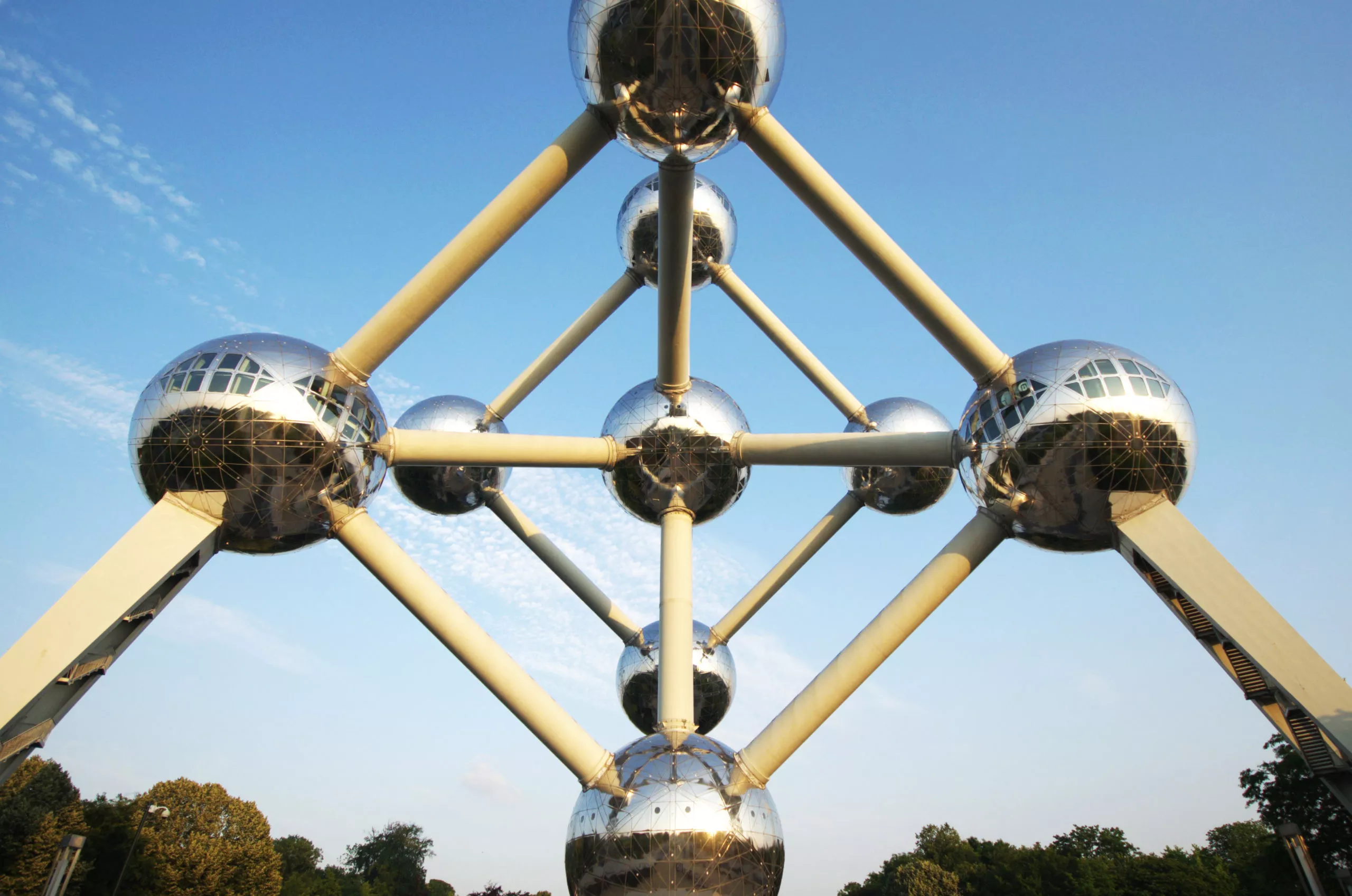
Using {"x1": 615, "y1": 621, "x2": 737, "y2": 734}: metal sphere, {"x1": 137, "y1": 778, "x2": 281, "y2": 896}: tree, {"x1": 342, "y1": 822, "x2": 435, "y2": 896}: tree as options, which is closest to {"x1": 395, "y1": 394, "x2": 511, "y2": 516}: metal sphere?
{"x1": 615, "y1": 621, "x2": 737, "y2": 734}: metal sphere

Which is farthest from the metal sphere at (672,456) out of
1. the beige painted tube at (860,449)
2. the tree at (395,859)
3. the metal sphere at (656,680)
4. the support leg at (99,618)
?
the tree at (395,859)

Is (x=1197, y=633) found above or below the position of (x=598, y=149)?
below

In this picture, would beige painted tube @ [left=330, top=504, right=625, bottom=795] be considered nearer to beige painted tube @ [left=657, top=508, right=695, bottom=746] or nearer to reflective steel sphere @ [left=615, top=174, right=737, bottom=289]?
beige painted tube @ [left=657, top=508, right=695, bottom=746]

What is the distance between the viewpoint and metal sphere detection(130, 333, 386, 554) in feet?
32.6

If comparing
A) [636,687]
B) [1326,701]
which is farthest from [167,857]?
[1326,701]

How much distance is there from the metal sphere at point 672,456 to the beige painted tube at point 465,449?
202 cm

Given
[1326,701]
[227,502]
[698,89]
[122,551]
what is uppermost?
[698,89]

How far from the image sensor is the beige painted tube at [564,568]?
53.5 ft

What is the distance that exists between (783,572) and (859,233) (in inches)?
297

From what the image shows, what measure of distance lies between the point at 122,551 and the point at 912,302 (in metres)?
9.20

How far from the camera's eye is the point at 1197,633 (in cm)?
970

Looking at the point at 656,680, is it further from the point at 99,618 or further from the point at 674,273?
the point at 99,618

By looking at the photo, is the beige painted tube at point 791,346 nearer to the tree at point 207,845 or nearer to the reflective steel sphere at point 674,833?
the reflective steel sphere at point 674,833

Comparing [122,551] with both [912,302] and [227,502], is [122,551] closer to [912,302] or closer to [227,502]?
[227,502]
